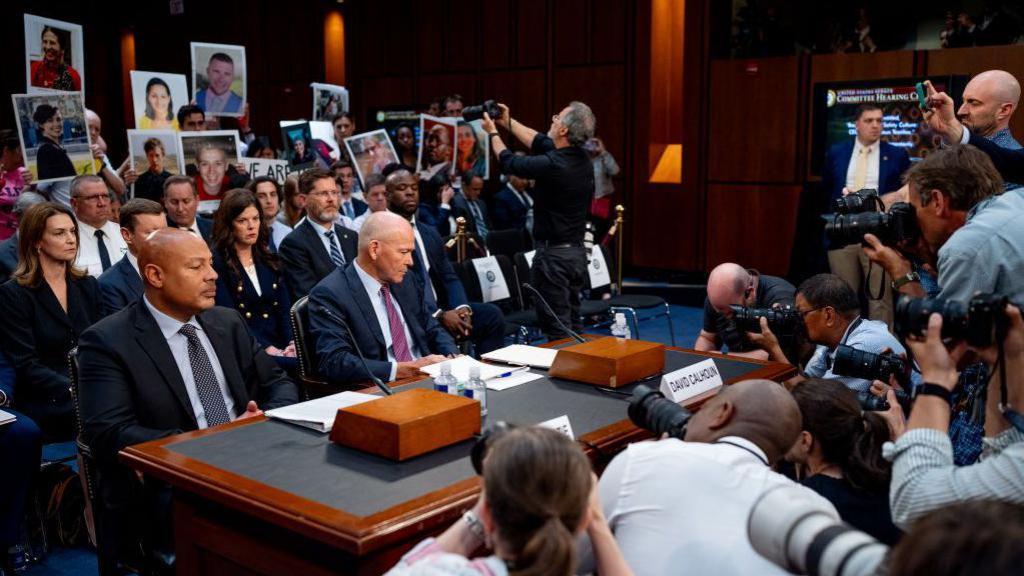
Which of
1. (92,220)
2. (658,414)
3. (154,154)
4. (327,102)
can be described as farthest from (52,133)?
(658,414)

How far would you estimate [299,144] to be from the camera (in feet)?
22.3

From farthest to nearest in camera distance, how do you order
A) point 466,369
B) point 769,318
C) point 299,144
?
point 299,144 < point 769,318 < point 466,369

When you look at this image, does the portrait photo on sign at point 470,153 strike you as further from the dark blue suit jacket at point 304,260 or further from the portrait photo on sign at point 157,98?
the dark blue suit jacket at point 304,260

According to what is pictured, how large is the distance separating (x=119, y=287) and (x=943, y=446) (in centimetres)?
356

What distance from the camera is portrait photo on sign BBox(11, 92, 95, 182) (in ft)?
17.0

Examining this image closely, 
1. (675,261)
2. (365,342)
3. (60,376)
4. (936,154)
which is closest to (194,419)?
(365,342)

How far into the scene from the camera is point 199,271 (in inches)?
112

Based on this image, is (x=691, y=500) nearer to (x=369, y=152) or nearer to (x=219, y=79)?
(x=369, y=152)

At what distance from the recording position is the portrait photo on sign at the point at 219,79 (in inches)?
273

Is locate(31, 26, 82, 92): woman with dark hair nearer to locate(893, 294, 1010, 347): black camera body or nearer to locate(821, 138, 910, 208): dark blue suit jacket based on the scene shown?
locate(821, 138, 910, 208): dark blue suit jacket

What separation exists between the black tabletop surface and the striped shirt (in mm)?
954

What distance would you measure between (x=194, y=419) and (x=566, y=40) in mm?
8065

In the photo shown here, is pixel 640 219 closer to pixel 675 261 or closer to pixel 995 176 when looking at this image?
pixel 675 261

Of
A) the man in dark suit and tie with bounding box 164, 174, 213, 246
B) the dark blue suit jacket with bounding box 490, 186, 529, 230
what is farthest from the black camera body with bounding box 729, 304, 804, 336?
the dark blue suit jacket with bounding box 490, 186, 529, 230
